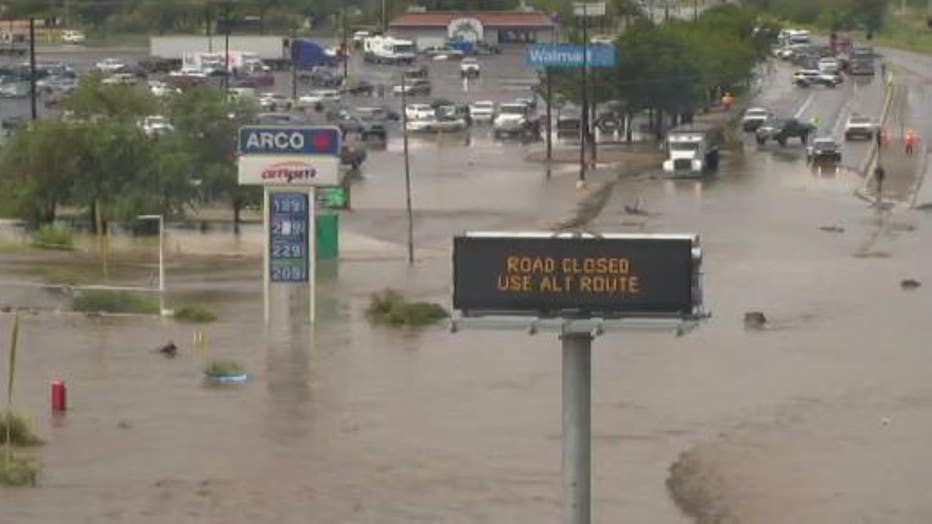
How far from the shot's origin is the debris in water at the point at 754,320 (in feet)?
107

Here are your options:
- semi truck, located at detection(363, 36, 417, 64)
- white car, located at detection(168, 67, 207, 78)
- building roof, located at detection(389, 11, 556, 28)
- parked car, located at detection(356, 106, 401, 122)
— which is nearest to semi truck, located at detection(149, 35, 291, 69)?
semi truck, located at detection(363, 36, 417, 64)

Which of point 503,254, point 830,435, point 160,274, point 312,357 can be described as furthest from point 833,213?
point 503,254

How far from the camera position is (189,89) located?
5066cm

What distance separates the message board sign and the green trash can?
2352 cm

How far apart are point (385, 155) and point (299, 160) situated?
30750 mm

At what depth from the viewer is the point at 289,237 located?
108ft

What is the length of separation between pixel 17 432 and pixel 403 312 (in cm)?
1028

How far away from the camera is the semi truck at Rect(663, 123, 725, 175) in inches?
2269

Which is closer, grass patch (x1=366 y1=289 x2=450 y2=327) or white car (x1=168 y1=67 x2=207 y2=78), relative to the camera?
grass patch (x1=366 y1=289 x2=450 y2=327)

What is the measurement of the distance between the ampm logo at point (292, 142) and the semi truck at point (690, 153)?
Answer: 82.0ft

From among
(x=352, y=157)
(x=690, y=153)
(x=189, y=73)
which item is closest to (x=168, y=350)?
(x=690, y=153)

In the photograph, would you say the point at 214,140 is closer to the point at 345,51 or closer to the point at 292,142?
the point at 292,142

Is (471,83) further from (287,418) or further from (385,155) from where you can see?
(287,418)

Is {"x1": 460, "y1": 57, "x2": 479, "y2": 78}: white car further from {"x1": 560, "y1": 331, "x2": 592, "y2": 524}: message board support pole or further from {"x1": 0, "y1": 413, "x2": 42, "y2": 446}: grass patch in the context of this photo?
{"x1": 560, "y1": 331, "x2": 592, "y2": 524}: message board support pole
